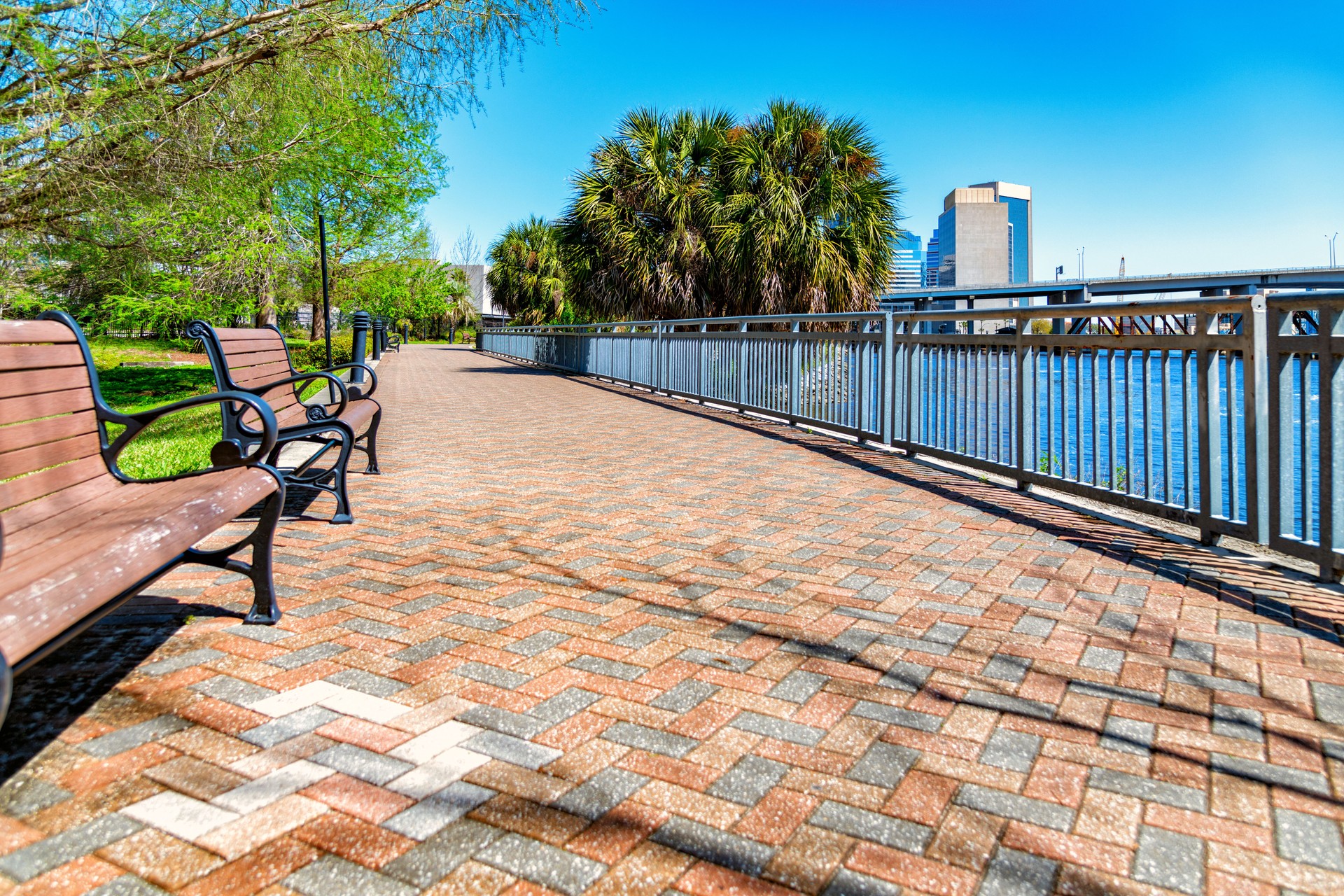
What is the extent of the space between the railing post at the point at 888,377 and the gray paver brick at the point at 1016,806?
5769 millimetres

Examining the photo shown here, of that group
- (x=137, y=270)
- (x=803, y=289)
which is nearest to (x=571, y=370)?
(x=803, y=289)

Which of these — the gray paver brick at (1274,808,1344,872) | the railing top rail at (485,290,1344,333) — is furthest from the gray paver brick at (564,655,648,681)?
the railing top rail at (485,290,1344,333)

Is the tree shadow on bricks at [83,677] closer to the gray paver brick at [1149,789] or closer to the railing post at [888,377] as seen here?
the gray paver brick at [1149,789]

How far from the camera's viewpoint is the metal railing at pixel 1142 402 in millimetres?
3877

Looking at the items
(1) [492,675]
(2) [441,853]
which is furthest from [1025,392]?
(2) [441,853]

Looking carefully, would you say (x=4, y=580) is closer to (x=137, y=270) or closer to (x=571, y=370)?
(x=137, y=270)

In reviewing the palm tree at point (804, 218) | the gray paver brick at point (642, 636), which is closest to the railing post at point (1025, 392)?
the gray paver brick at point (642, 636)

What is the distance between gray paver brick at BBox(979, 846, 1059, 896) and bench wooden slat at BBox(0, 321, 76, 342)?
303 centimetres

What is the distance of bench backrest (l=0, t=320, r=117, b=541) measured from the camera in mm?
2688

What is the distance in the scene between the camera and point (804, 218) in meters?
22.2

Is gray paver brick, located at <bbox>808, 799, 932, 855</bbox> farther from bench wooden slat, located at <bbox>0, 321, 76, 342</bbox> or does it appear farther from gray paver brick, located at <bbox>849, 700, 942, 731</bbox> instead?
bench wooden slat, located at <bbox>0, 321, 76, 342</bbox>

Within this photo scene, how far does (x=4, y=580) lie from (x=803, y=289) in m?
21.0

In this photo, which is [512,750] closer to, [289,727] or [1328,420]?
[289,727]

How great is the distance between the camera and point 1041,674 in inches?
116
